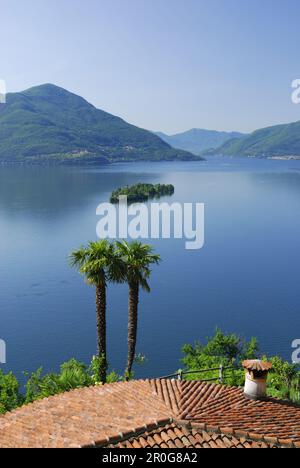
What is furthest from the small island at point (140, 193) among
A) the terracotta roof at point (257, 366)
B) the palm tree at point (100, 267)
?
the terracotta roof at point (257, 366)

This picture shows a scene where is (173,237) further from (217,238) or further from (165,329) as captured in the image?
(165,329)

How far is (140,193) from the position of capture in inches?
5846

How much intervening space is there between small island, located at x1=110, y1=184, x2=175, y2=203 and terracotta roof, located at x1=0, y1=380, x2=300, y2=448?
123361mm

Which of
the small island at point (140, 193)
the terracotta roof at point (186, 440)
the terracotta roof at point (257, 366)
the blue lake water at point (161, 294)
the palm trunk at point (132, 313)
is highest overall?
the small island at point (140, 193)

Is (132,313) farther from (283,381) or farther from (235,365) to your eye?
(283,381)

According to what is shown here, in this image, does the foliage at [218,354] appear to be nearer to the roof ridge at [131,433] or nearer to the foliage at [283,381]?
the foliage at [283,381]

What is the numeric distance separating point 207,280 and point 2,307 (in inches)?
1095

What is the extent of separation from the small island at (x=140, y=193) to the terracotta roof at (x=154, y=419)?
123 meters

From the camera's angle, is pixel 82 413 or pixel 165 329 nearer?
pixel 82 413

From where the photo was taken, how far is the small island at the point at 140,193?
143 meters

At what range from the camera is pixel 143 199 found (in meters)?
149

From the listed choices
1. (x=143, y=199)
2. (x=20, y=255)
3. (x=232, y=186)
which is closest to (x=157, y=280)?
(x=20, y=255)

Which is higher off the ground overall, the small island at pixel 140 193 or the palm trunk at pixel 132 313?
the small island at pixel 140 193

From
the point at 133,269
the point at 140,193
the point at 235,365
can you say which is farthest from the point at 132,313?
the point at 140,193
